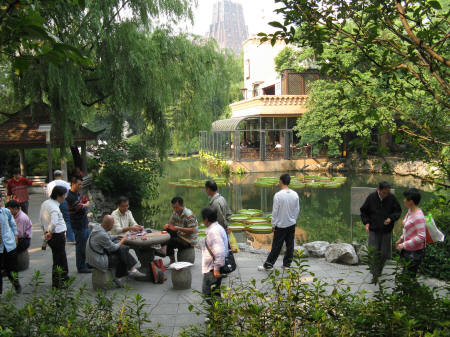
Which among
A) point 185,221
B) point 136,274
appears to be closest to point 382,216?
point 185,221

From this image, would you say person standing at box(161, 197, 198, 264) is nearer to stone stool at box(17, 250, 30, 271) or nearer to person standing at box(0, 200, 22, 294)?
person standing at box(0, 200, 22, 294)

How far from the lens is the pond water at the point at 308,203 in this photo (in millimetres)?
11153

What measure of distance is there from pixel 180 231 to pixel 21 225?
246cm

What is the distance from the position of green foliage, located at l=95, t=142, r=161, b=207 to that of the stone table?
28.0ft

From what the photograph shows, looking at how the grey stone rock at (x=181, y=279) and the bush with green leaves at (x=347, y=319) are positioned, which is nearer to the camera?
the bush with green leaves at (x=347, y=319)

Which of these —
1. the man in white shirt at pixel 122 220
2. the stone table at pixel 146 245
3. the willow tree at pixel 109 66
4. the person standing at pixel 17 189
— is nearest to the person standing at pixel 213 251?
the stone table at pixel 146 245

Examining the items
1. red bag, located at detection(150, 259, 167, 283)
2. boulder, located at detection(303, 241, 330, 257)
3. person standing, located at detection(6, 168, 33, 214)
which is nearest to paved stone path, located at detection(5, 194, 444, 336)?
red bag, located at detection(150, 259, 167, 283)

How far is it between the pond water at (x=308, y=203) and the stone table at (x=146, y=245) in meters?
3.96

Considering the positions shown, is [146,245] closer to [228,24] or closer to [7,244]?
[7,244]

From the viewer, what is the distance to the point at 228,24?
578 feet

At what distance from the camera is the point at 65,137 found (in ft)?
35.7

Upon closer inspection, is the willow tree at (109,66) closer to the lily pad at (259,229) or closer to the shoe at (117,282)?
the lily pad at (259,229)

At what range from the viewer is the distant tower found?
6801 inches

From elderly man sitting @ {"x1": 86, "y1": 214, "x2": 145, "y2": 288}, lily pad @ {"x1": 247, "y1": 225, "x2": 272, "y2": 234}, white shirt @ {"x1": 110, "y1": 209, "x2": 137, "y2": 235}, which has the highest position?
white shirt @ {"x1": 110, "y1": 209, "x2": 137, "y2": 235}
